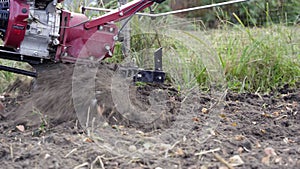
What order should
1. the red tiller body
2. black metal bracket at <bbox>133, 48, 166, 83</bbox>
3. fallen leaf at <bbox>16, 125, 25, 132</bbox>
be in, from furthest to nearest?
black metal bracket at <bbox>133, 48, 166, 83</bbox> → the red tiller body → fallen leaf at <bbox>16, 125, 25, 132</bbox>

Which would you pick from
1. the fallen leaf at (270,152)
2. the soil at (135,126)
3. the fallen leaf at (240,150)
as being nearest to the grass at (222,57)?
the soil at (135,126)

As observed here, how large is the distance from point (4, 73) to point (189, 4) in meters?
4.66

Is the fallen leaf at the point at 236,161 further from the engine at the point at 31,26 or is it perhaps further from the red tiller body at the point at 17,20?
the red tiller body at the point at 17,20

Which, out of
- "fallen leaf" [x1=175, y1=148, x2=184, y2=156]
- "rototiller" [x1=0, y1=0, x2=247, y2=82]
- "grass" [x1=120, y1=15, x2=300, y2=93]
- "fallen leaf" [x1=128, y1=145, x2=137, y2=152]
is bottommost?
"fallen leaf" [x1=175, y1=148, x2=184, y2=156]

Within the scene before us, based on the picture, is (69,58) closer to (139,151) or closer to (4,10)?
(4,10)

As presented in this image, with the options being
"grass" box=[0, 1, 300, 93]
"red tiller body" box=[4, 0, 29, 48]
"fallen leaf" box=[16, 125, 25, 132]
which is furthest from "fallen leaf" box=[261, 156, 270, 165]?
"red tiller body" box=[4, 0, 29, 48]

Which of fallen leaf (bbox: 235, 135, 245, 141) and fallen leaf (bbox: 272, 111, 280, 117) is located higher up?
fallen leaf (bbox: 235, 135, 245, 141)

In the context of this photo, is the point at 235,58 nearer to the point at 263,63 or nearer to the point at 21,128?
the point at 263,63

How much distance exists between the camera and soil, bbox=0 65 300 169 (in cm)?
266

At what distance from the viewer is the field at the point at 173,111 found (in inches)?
106

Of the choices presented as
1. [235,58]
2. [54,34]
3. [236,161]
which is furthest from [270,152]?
[235,58]

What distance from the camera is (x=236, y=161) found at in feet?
8.51

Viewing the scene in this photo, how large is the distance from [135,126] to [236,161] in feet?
2.86

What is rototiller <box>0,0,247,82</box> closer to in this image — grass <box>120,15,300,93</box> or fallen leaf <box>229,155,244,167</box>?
grass <box>120,15,300,93</box>
